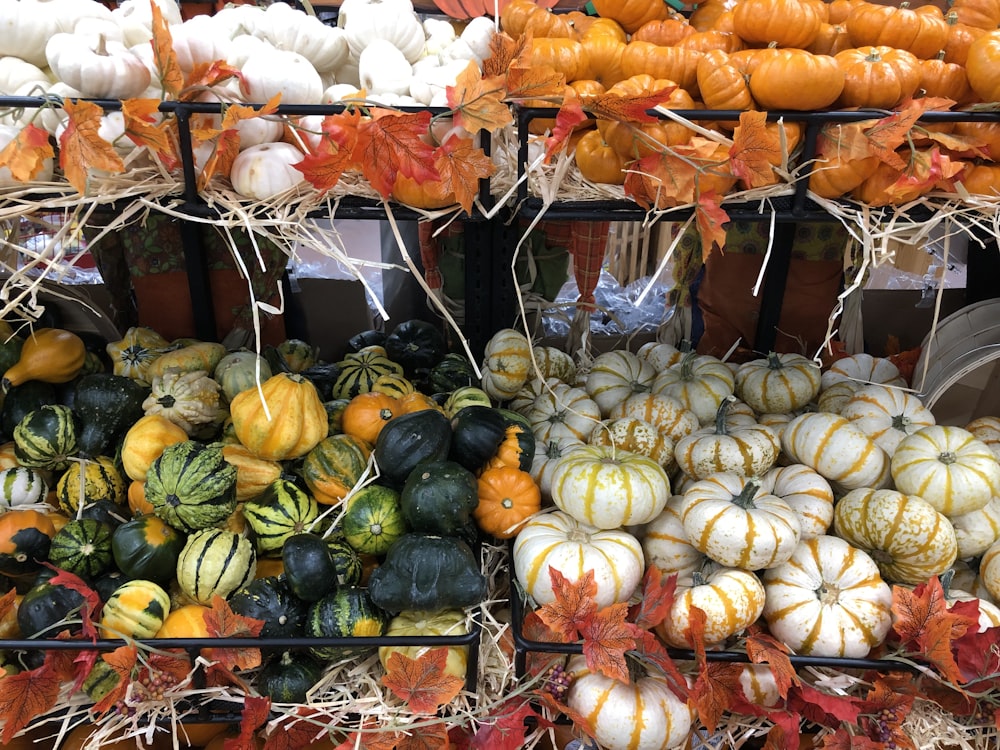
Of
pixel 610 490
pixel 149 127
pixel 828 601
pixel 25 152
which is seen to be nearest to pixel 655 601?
pixel 610 490

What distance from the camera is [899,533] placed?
1.33m

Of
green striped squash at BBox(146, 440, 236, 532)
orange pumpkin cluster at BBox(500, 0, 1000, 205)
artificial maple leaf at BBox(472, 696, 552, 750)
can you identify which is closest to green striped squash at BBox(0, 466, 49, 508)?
green striped squash at BBox(146, 440, 236, 532)

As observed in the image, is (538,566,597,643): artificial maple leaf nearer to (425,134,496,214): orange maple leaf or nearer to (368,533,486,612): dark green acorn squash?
(368,533,486,612): dark green acorn squash

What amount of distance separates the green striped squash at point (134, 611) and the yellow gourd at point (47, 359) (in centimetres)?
68

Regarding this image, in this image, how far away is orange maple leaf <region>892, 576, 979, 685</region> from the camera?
116cm

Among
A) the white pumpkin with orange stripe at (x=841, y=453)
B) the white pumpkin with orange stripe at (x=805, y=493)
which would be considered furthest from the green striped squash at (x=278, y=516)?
the white pumpkin with orange stripe at (x=841, y=453)

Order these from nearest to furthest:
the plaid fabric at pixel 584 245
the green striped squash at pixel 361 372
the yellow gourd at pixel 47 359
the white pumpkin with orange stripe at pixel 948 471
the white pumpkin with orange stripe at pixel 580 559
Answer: the white pumpkin with orange stripe at pixel 580 559 < the white pumpkin with orange stripe at pixel 948 471 < the yellow gourd at pixel 47 359 < the green striped squash at pixel 361 372 < the plaid fabric at pixel 584 245

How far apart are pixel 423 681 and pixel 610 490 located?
478mm

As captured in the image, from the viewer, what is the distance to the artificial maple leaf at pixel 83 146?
3.50ft

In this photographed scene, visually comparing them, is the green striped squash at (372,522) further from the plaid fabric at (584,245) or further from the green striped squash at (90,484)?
the plaid fabric at (584,245)

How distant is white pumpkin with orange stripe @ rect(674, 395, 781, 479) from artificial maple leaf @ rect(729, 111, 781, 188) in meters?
0.52

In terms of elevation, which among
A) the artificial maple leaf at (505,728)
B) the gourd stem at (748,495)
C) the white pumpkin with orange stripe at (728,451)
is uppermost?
the gourd stem at (748,495)

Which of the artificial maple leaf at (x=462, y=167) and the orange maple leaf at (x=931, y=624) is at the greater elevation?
the artificial maple leaf at (x=462, y=167)

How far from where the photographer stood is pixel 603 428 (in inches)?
64.7
